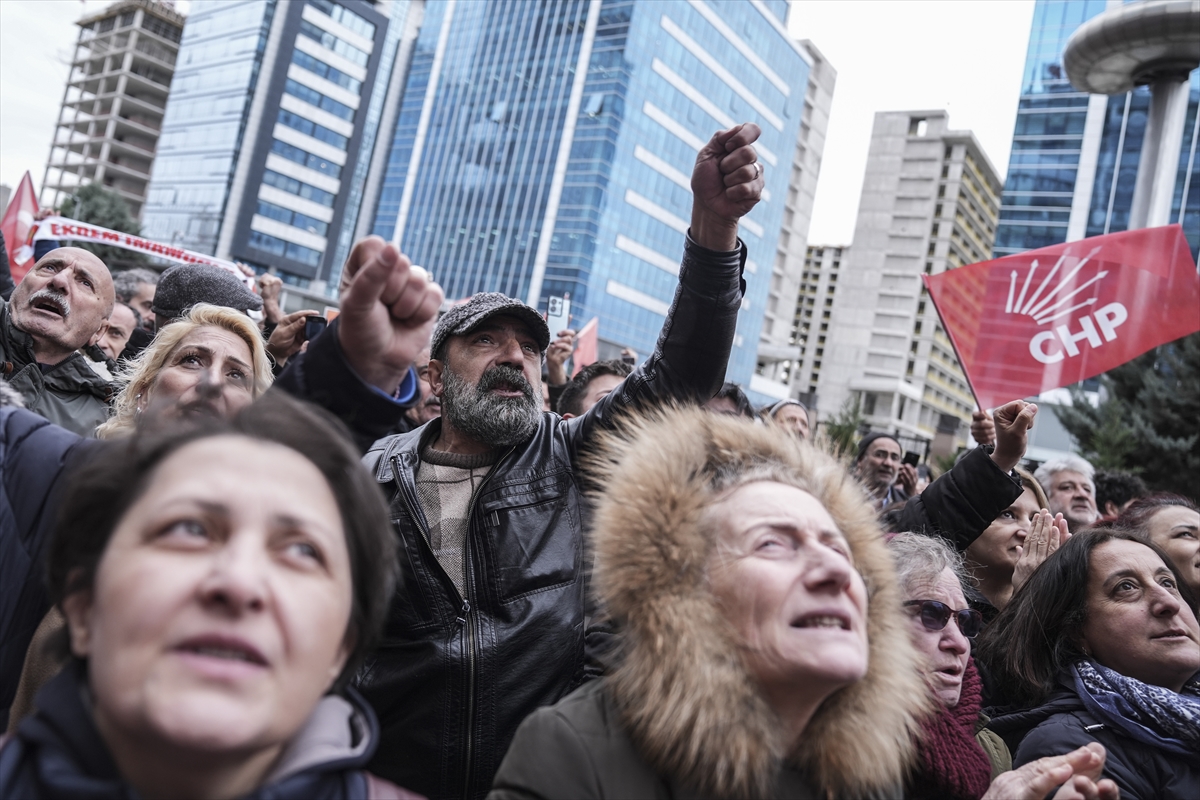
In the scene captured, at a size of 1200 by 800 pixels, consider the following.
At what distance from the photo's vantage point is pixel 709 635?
166 cm

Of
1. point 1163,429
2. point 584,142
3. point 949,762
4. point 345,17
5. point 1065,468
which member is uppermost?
point 345,17

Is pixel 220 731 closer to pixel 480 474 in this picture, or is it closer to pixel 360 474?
pixel 360 474

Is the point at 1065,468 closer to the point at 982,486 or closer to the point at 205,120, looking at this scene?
the point at 982,486

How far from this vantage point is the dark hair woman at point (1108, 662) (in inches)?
91.5

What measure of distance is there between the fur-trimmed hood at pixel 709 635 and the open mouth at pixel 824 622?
0.15m

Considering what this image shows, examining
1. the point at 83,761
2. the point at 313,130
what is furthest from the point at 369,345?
the point at 313,130

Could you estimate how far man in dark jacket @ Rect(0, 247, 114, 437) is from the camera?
3.19m

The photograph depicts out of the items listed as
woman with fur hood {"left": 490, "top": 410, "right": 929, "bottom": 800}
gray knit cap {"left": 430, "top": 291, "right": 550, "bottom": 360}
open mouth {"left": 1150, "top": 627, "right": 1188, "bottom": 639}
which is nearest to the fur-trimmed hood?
woman with fur hood {"left": 490, "top": 410, "right": 929, "bottom": 800}

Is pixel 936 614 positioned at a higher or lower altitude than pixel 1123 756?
higher

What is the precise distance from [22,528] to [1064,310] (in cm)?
590

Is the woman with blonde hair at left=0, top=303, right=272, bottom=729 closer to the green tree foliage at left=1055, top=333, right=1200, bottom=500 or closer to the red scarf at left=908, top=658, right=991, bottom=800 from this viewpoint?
the red scarf at left=908, top=658, right=991, bottom=800

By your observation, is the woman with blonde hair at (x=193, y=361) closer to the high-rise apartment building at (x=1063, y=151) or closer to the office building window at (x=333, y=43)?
the high-rise apartment building at (x=1063, y=151)

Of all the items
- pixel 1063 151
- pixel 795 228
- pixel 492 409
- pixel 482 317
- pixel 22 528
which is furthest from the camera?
pixel 795 228

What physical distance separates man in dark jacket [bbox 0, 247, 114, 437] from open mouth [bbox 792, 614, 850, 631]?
2813 mm
